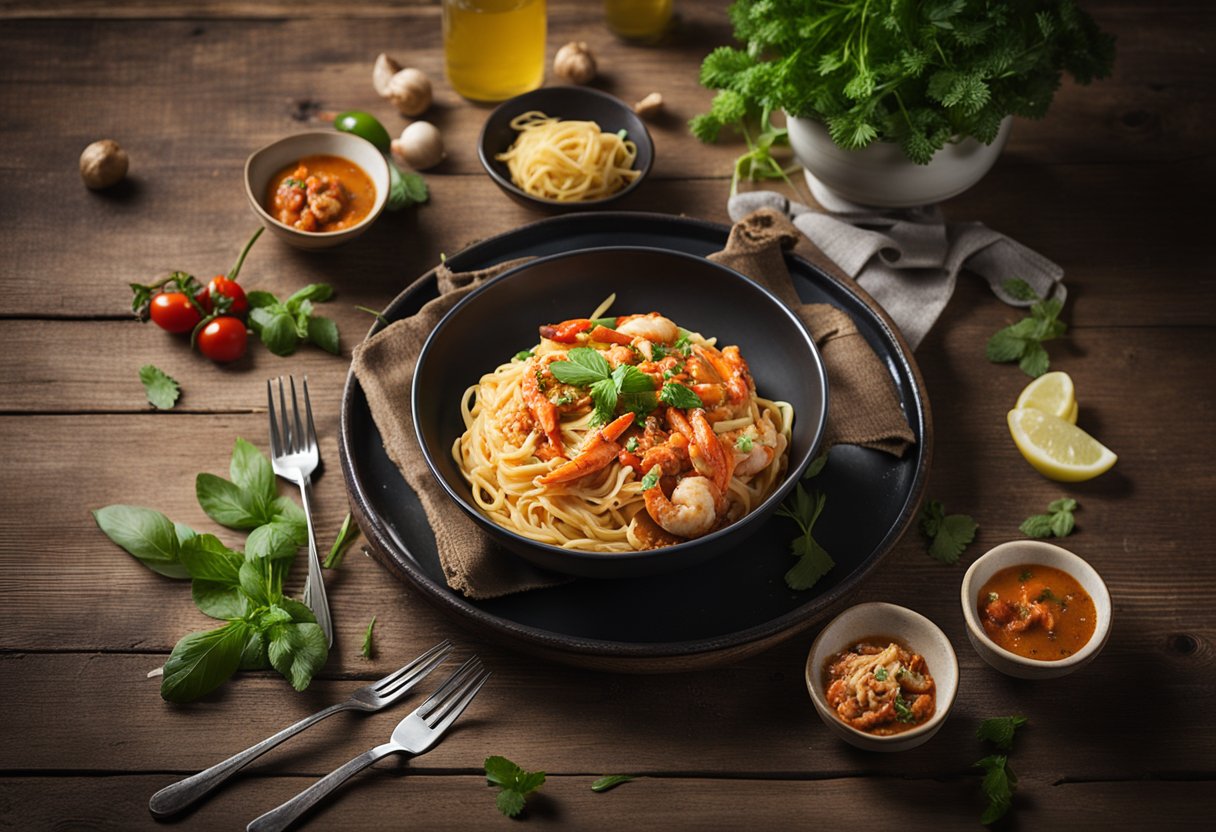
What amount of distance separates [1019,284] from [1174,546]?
1.44 m

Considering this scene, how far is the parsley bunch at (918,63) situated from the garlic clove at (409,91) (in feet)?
5.82

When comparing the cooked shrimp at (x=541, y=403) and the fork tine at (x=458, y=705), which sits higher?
the cooked shrimp at (x=541, y=403)

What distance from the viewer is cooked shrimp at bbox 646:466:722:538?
3596 millimetres

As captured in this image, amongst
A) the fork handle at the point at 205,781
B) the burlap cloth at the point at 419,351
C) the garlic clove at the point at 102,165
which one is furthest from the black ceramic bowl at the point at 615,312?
the garlic clove at the point at 102,165

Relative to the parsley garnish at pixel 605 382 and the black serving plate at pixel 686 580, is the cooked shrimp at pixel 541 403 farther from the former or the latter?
the black serving plate at pixel 686 580

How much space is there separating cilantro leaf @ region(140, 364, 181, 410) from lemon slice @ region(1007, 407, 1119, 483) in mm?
3586

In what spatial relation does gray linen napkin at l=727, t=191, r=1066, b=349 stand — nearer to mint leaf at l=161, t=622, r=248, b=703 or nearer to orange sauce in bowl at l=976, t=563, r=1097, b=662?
orange sauce in bowl at l=976, t=563, r=1097, b=662

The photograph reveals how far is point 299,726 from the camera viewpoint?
3498mm

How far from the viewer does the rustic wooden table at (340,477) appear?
11.6 ft

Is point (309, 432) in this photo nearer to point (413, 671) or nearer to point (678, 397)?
point (413, 671)

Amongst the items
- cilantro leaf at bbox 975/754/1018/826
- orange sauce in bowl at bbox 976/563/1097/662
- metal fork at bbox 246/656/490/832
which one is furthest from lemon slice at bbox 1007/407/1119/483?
metal fork at bbox 246/656/490/832

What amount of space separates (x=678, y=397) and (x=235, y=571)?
1.75 metres

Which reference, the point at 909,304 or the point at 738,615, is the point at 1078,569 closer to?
the point at 738,615

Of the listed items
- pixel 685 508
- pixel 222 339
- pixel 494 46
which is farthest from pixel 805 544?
pixel 494 46
